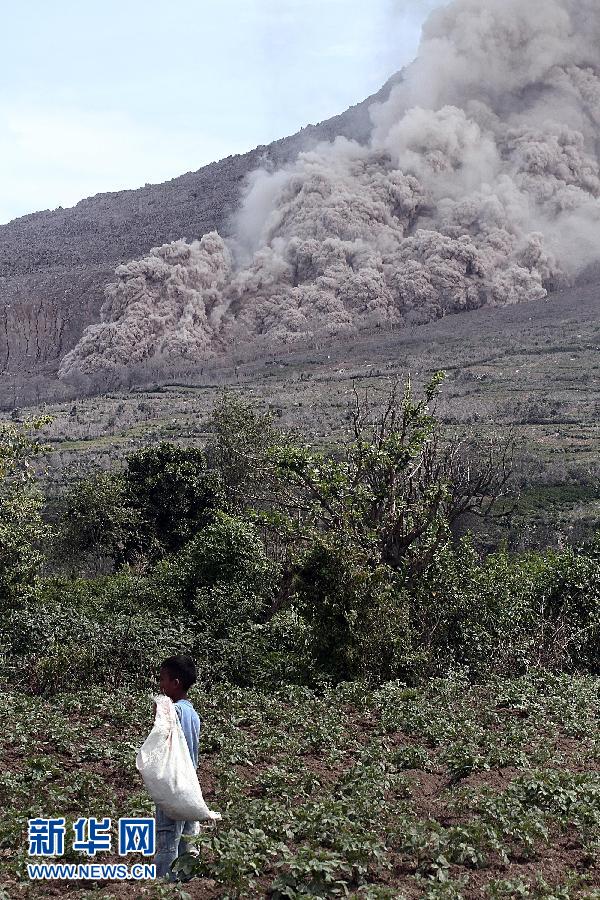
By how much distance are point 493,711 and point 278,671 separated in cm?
449

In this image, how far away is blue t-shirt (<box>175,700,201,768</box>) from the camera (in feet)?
19.5

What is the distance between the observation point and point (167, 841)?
19.5ft

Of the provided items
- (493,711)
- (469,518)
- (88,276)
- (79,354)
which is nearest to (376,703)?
(493,711)

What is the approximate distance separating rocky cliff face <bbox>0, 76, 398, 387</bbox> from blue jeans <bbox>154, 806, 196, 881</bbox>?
125 metres

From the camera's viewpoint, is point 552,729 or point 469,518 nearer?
point 552,729

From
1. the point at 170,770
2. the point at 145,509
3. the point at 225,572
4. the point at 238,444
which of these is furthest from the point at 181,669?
the point at 238,444

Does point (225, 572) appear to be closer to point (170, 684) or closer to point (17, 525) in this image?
point (17, 525)

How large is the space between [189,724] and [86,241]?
163645mm

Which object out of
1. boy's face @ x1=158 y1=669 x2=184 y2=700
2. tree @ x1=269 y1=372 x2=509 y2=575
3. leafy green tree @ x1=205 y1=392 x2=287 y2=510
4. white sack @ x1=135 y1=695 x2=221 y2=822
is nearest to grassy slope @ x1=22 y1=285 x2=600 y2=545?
leafy green tree @ x1=205 y1=392 x2=287 y2=510

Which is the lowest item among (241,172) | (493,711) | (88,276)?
(493,711)

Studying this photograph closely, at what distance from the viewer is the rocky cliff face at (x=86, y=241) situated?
13275 cm

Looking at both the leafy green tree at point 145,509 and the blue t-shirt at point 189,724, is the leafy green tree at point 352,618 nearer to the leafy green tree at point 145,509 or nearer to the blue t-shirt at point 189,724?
the blue t-shirt at point 189,724

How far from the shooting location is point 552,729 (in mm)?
11609

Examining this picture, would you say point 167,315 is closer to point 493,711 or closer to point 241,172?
point 241,172
